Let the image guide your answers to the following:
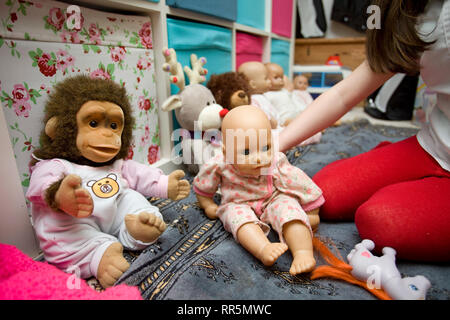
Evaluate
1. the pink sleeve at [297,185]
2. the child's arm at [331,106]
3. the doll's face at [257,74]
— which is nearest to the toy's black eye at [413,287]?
the pink sleeve at [297,185]

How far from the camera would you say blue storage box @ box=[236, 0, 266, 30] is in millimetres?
1462

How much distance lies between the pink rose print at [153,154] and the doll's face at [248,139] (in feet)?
1.48

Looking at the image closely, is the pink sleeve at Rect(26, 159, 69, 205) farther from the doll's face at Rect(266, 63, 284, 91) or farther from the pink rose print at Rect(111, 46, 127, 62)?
the doll's face at Rect(266, 63, 284, 91)

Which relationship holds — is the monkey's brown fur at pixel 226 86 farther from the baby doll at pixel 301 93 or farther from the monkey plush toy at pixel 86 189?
the baby doll at pixel 301 93

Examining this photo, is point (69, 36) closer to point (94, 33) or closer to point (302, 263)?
point (94, 33)

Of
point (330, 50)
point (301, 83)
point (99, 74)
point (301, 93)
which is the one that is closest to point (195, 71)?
point (99, 74)

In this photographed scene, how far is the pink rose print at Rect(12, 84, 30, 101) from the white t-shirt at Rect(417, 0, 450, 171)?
2.60ft

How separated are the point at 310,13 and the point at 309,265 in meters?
2.56

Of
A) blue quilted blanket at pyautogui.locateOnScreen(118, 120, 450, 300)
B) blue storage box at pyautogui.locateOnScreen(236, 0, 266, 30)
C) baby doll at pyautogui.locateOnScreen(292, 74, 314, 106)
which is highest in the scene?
blue storage box at pyautogui.locateOnScreen(236, 0, 266, 30)

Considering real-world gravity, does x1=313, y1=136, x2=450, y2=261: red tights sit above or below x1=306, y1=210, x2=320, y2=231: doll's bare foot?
above

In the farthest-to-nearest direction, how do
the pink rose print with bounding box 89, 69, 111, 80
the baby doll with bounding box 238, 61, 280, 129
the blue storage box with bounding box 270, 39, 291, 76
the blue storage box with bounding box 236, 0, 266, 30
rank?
the blue storage box with bounding box 270, 39, 291, 76 → the blue storage box with bounding box 236, 0, 266, 30 → the baby doll with bounding box 238, 61, 280, 129 → the pink rose print with bounding box 89, 69, 111, 80

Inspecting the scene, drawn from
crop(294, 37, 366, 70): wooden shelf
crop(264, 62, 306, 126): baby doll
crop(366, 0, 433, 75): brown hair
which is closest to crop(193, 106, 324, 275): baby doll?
crop(366, 0, 433, 75): brown hair

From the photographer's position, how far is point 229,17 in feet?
4.15
